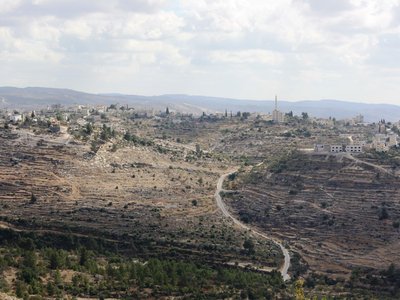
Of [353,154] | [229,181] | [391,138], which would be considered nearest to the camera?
[353,154]

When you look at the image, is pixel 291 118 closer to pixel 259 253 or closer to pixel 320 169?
pixel 320 169

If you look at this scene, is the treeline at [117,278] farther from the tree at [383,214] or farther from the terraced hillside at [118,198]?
the tree at [383,214]

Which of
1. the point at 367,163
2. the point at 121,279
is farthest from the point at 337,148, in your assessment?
the point at 121,279

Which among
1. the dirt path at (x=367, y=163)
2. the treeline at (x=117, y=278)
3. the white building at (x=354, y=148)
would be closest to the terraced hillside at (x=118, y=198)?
the treeline at (x=117, y=278)

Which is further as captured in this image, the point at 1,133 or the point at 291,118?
the point at 291,118

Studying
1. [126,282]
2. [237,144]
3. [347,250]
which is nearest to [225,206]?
[347,250]

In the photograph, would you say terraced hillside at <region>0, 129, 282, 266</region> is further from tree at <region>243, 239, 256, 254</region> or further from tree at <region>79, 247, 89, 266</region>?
tree at <region>79, 247, 89, 266</region>

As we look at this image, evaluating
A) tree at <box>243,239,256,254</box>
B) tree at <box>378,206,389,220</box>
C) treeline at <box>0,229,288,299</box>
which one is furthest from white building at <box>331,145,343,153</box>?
treeline at <box>0,229,288,299</box>

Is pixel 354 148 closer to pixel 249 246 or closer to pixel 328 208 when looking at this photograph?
pixel 328 208
